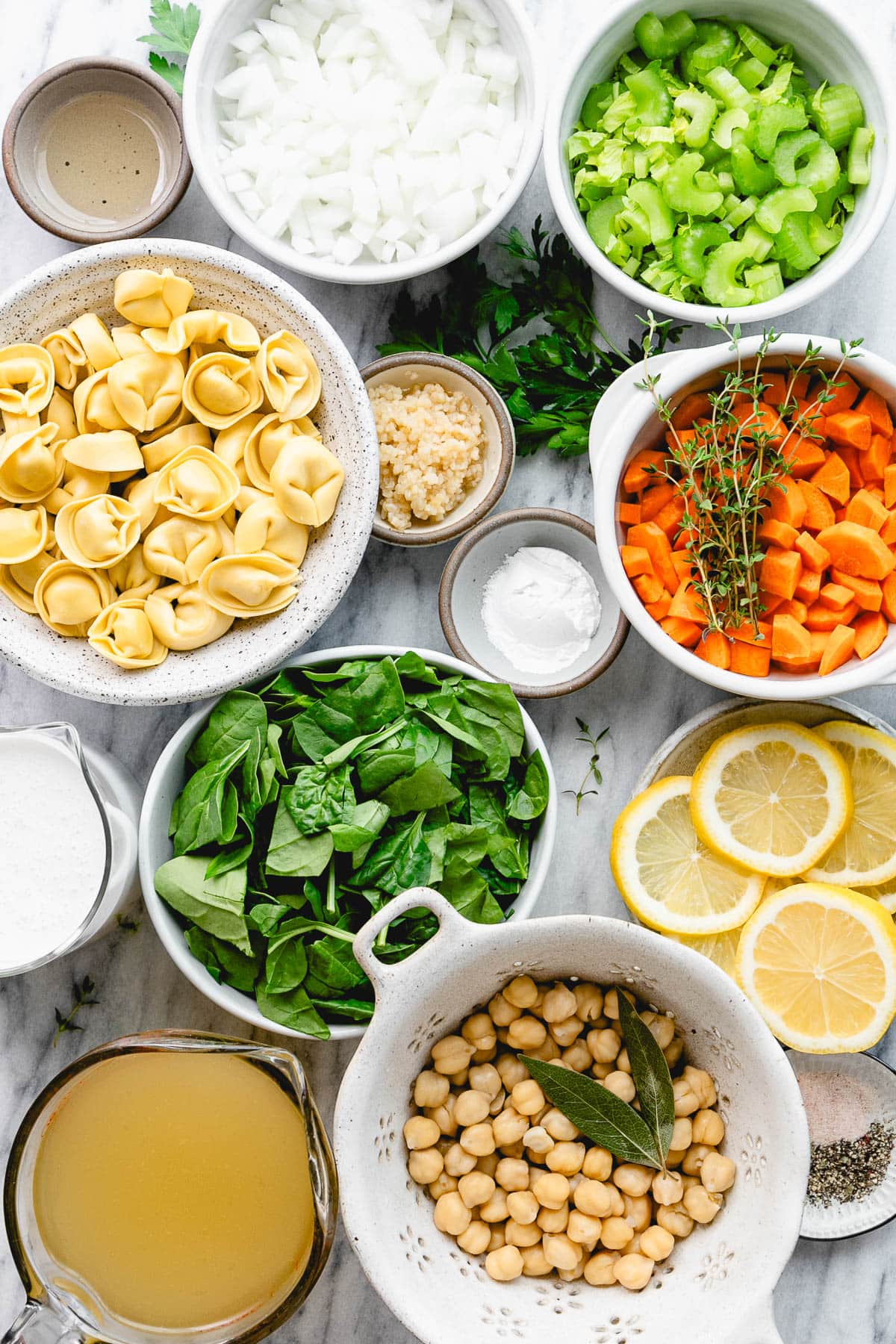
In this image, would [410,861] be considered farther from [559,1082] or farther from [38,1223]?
[38,1223]

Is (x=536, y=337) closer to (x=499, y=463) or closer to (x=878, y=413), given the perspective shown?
(x=499, y=463)

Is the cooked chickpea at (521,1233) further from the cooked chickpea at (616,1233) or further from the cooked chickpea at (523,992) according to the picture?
the cooked chickpea at (523,992)

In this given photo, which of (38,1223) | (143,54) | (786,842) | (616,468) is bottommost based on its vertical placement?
(38,1223)

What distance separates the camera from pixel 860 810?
1.72 m

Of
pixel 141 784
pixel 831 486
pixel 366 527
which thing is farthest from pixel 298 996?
pixel 831 486

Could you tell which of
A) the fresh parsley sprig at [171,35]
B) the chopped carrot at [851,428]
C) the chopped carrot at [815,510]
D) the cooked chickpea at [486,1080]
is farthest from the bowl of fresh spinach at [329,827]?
the fresh parsley sprig at [171,35]

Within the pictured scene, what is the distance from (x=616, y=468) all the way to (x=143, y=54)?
3.64 feet

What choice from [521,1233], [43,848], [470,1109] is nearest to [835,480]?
[470,1109]

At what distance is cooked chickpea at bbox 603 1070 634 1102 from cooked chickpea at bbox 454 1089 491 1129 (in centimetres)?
18

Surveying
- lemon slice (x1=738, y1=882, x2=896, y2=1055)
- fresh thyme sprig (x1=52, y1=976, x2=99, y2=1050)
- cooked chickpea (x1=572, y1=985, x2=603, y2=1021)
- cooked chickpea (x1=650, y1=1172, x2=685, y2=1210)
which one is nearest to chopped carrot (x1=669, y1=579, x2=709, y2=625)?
lemon slice (x1=738, y1=882, x2=896, y2=1055)

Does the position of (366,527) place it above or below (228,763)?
above

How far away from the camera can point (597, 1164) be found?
60.7 inches

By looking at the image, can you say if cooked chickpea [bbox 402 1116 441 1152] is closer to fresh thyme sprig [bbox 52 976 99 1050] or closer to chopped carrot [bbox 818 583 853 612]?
fresh thyme sprig [bbox 52 976 99 1050]

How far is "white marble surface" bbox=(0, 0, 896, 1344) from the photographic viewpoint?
184 cm
